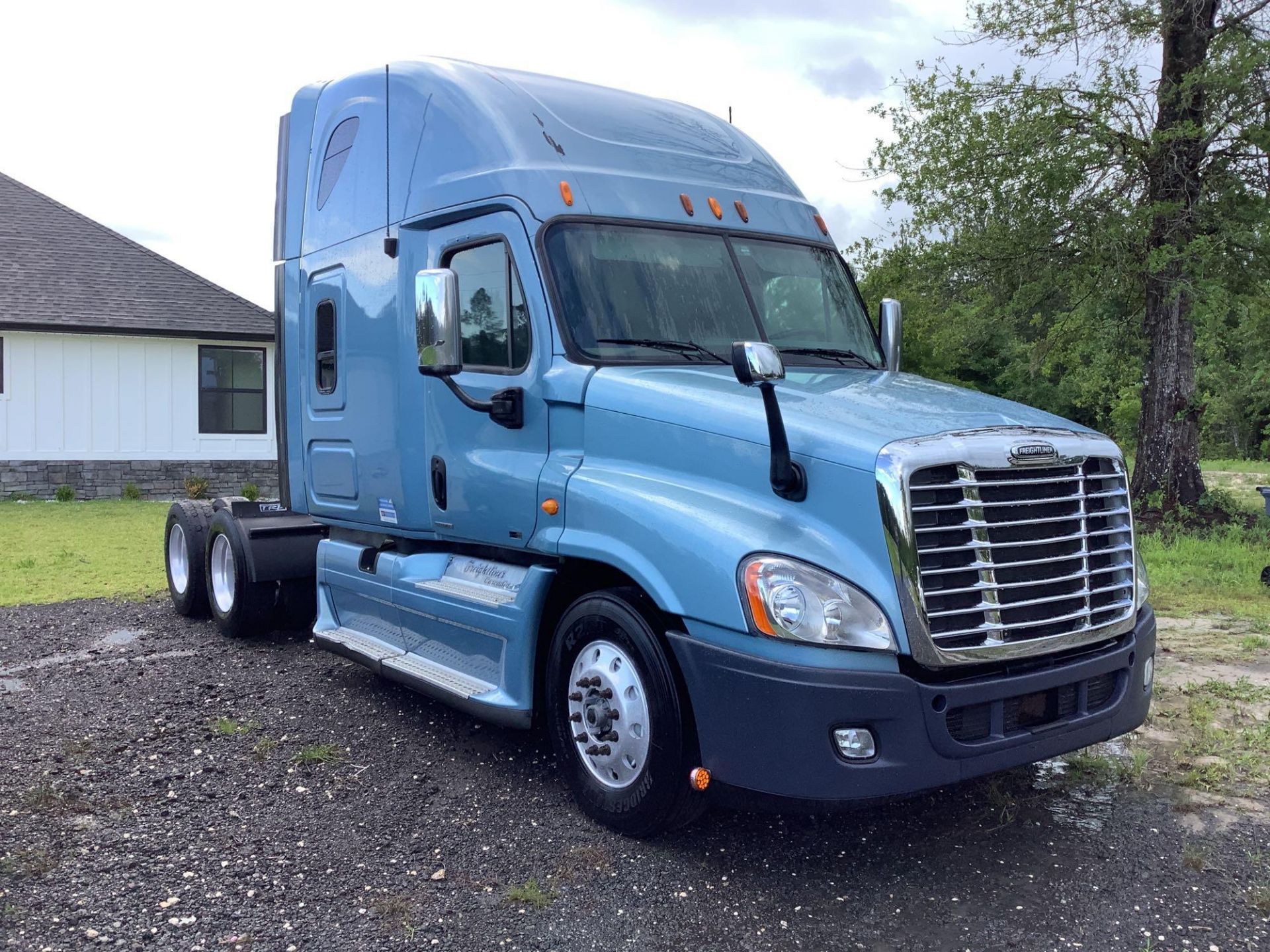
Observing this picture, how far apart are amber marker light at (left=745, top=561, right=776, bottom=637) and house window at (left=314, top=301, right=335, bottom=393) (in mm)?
3579

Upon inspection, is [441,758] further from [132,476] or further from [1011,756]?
[132,476]

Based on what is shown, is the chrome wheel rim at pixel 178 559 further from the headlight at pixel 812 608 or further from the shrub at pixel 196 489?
the shrub at pixel 196 489

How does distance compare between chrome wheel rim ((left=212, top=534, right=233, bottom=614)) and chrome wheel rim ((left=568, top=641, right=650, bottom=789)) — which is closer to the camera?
chrome wheel rim ((left=568, top=641, right=650, bottom=789))

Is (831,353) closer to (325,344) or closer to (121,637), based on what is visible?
(325,344)

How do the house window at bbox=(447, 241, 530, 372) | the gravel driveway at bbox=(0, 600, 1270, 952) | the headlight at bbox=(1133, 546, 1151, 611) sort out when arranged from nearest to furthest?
the gravel driveway at bbox=(0, 600, 1270, 952) → the headlight at bbox=(1133, 546, 1151, 611) → the house window at bbox=(447, 241, 530, 372)

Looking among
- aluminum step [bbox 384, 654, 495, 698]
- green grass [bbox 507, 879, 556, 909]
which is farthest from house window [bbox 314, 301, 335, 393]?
green grass [bbox 507, 879, 556, 909]

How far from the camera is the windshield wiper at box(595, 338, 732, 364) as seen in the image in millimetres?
4855

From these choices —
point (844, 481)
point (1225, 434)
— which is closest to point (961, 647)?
point (844, 481)

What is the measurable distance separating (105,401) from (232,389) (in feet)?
7.49

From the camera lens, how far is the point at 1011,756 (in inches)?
154

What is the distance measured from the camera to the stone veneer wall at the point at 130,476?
66.2 ft

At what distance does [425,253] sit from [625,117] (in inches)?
48.3

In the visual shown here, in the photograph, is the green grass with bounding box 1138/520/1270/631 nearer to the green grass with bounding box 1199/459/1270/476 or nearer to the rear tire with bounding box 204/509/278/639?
the rear tire with bounding box 204/509/278/639

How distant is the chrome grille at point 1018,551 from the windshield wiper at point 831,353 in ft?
4.59
